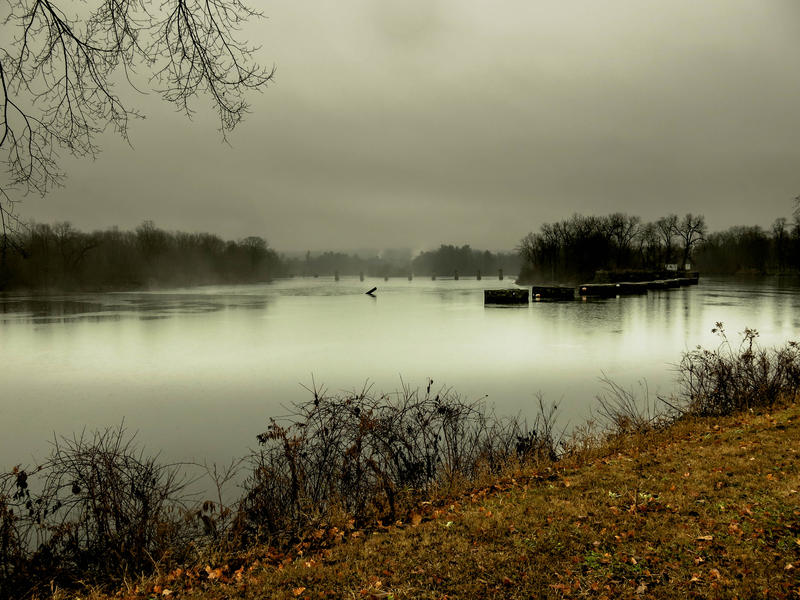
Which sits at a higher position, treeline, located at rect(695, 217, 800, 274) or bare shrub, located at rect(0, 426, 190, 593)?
treeline, located at rect(695, 217, 800, 274)

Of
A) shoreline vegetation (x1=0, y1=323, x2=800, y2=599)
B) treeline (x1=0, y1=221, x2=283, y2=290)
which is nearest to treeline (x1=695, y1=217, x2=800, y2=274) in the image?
shoreline vegetation (x1=0, y1=323, x2=800, y2=599)

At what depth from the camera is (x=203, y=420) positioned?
1053 cm

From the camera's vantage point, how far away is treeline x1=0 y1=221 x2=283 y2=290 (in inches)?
2872

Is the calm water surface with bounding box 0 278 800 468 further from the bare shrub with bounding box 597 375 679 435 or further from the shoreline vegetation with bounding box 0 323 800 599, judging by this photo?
the shoreline vegetation with bounding box 0 323 800 599

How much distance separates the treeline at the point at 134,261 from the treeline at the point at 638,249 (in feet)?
227

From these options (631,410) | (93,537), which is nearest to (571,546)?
(93,537)

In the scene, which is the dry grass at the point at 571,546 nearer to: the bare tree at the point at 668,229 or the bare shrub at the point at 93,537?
the bare shrub at the point at 93,537

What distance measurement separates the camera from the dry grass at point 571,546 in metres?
3.96

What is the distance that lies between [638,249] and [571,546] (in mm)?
102302

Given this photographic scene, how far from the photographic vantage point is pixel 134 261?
94.0 m

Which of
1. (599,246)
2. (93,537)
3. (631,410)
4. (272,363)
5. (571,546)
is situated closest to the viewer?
(571,546)

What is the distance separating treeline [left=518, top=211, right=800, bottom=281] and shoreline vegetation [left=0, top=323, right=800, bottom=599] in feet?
228

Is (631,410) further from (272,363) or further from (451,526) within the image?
(272,363)

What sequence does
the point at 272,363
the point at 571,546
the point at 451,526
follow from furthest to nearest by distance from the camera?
the point at 272,363 < the point at 451,526 < the point at 571,546
